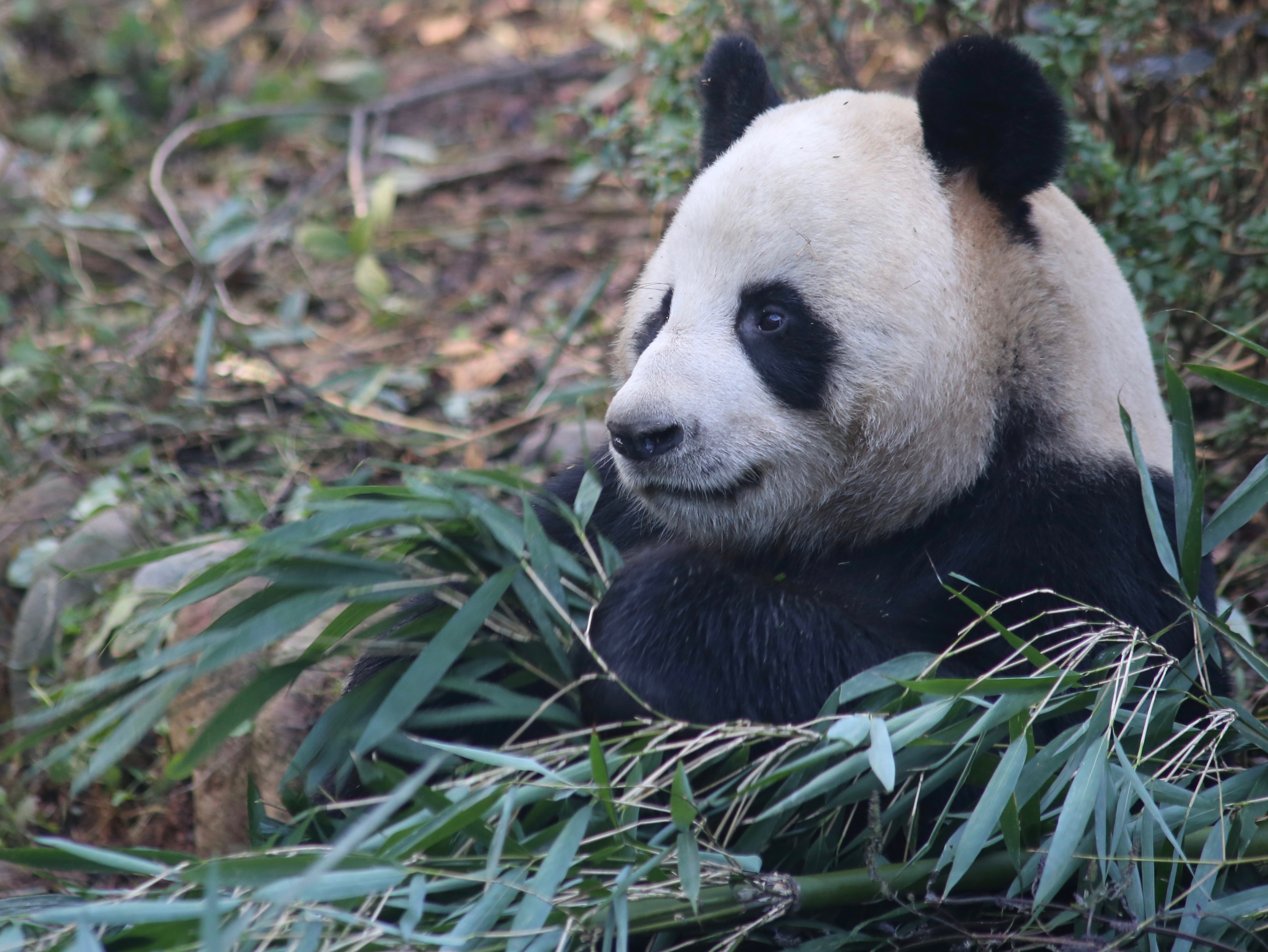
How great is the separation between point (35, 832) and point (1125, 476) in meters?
2.99

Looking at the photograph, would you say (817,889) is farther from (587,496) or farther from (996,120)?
(996,120)

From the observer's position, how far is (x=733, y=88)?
8.95ft

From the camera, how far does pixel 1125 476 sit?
2221 millimetres

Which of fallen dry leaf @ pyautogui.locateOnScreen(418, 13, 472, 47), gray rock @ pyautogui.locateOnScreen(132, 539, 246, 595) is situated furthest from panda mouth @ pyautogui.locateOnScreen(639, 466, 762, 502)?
fallen dry leaf @ pyautogui.locateOnScreen(418, 13, 472, 47)

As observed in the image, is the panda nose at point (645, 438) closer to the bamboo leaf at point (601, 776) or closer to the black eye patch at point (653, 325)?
the black eye patch at point (653, 325)

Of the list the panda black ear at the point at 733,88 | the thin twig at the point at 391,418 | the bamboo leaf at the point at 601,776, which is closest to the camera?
the bamboo leaf at the point at 601,776

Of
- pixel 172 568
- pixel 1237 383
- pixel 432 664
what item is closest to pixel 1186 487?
pixel 1237 383

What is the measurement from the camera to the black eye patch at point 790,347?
2.27 m

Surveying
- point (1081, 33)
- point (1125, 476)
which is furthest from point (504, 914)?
point (1081, 33)

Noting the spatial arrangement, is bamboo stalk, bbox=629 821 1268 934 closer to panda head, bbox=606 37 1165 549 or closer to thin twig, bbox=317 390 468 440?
panda head, bbox=606 37 1165 549

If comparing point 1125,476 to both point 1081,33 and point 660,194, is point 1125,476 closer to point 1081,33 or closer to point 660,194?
point 1081,33

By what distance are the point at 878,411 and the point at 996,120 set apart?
2.15 ft

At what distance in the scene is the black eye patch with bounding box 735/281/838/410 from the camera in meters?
2.27

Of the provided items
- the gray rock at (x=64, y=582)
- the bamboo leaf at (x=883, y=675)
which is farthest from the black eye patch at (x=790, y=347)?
the gray rock at (x=64, y=582)
